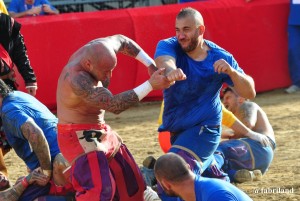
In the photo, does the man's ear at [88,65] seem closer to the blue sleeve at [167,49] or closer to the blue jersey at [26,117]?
the blue sleeve at [167,49]

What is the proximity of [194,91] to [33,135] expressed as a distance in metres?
1.39

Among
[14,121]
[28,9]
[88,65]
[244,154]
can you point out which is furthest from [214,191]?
[28,9]

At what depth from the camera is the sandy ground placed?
810 centimetres

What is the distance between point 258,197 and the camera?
7.83 metres

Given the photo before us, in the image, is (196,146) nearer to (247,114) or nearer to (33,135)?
(33,135)

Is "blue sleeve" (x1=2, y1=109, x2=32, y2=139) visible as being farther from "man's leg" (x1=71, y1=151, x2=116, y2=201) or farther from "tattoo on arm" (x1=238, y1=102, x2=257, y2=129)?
Result: "tattoo on arm" (x1=238, y1=102, x2=257, y2=129)

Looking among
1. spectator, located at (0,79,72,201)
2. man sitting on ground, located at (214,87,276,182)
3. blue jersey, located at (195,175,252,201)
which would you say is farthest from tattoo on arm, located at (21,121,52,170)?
blue jersey, located at (195,175,252,201)

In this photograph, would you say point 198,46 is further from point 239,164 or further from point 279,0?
point 279,0

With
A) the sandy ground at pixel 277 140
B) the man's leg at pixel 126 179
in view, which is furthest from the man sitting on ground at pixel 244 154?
the man's leg at pixel 126 179

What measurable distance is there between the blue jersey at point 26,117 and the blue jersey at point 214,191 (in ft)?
8.02

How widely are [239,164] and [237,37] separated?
5.69 metres

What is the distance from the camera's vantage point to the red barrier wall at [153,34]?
42.8ft

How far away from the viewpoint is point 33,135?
23.5 feet

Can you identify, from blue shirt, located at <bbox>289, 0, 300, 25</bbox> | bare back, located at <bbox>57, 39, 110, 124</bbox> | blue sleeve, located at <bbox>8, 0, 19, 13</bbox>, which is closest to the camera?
bare back, located at <bbox>57, 39, 110, 124</bbox>
